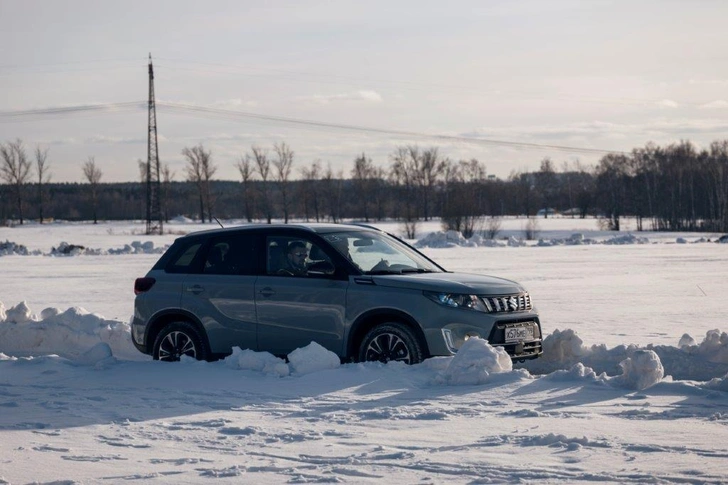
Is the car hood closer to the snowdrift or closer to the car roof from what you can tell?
the snowdrift

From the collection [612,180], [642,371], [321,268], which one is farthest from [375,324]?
[612,180]

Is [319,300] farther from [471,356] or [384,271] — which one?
[471,356]

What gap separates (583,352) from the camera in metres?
10.9

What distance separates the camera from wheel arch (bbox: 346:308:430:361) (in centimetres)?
952

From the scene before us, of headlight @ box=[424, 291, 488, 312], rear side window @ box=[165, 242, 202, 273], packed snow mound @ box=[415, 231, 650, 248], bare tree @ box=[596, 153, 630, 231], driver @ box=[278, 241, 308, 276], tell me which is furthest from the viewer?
bare tree @ box=[596, 153, 630, 231]

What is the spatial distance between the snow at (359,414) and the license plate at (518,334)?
40 centimetres

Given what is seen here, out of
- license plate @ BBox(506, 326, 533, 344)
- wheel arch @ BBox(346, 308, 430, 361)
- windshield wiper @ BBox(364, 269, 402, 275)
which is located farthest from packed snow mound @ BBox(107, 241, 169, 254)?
license plate @ BBox(506, 326, 533, 344)

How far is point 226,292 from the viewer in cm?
1046

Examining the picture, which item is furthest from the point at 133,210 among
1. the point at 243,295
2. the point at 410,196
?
the point at 243,295

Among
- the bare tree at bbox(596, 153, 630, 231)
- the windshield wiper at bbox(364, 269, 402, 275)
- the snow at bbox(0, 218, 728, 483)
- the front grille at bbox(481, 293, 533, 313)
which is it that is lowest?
the snow at bbox(0, 218, 728, 483)

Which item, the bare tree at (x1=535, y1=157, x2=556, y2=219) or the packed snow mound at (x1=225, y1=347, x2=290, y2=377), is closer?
the packed snow mound at (x1=225, y1=347, x2=290, y2=377)

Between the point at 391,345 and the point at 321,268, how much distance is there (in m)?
1.11

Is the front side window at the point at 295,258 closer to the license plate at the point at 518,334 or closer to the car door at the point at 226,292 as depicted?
the car door at the point at 226,292

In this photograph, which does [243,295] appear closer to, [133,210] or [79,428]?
[79,428]
